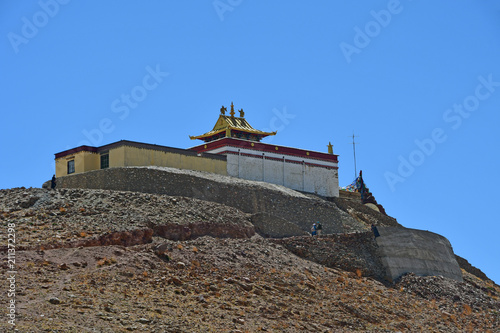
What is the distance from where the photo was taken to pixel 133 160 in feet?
135

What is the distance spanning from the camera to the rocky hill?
24.9 meters

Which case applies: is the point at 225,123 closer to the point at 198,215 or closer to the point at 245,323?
the point at 198,215

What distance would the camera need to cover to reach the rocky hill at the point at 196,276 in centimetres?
2492

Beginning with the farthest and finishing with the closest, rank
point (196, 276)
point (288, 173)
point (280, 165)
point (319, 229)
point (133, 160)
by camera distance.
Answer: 1. point (288, 173)
2. point (280, 165)
3. point (133, 160)
4. point (319, 229)
5. point (196, 276)

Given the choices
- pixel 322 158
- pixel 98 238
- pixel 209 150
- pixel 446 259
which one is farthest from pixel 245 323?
pixel 322 158

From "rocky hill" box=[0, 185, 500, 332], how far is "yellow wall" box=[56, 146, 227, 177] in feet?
13.8

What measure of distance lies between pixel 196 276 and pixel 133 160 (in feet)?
43.5

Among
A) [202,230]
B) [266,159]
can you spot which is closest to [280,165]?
[266,159]

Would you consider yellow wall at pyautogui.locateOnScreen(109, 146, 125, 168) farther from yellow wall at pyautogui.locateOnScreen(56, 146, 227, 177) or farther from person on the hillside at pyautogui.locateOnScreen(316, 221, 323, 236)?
person on the hillside at pyautogui.locateOnScreen(316, 221, 323, 236)

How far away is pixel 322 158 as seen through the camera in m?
51.2

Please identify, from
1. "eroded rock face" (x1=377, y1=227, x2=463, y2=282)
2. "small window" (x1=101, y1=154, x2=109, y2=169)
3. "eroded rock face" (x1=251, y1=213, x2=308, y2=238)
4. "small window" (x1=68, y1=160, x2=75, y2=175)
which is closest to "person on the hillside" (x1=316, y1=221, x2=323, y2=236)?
"eroded rock face" (x1=251, y1=213, x2=308, y2=238)

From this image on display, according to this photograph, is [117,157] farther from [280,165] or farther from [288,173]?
[288,173]

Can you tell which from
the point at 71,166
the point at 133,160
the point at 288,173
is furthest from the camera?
the point at 288,173

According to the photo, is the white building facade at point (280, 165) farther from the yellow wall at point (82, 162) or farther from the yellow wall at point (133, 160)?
the yellow wall at point (82, 162)
